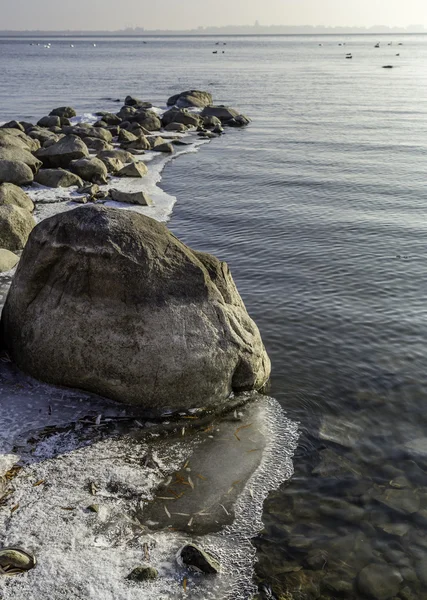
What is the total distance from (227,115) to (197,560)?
39219mm

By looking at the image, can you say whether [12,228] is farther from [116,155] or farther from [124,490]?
[116,155]

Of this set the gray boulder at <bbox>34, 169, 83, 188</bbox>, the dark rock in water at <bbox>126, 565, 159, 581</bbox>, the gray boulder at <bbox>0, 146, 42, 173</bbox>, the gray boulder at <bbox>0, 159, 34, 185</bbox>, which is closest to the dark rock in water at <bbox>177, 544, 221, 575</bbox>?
the dark rock in water at <bbox>126, 565, 159, 581</bbox>

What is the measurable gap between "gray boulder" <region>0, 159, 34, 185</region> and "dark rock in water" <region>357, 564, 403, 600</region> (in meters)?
18.8

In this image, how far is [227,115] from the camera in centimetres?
4238

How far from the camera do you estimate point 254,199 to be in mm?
22391

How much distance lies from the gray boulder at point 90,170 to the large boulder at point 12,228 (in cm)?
733

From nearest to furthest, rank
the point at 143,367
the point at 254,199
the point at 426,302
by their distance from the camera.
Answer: the point at 143,367 < the point at 426,302 < the point at 254,199

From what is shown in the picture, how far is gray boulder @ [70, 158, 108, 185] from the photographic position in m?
23.5

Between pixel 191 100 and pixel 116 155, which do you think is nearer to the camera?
pixel 116 155

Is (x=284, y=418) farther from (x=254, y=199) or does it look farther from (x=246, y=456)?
(x=254, y=199)

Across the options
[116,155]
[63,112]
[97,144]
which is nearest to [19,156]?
[116,155]

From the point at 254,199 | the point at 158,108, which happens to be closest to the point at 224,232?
the point at 254,199

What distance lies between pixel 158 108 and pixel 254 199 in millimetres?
31015

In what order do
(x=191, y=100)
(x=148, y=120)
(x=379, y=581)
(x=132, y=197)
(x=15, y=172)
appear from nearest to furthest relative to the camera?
(x=379, y=581) < (x=132, y=197) < (x=15, y=172) < (x=148, y=120) < (x=191, y=100)
